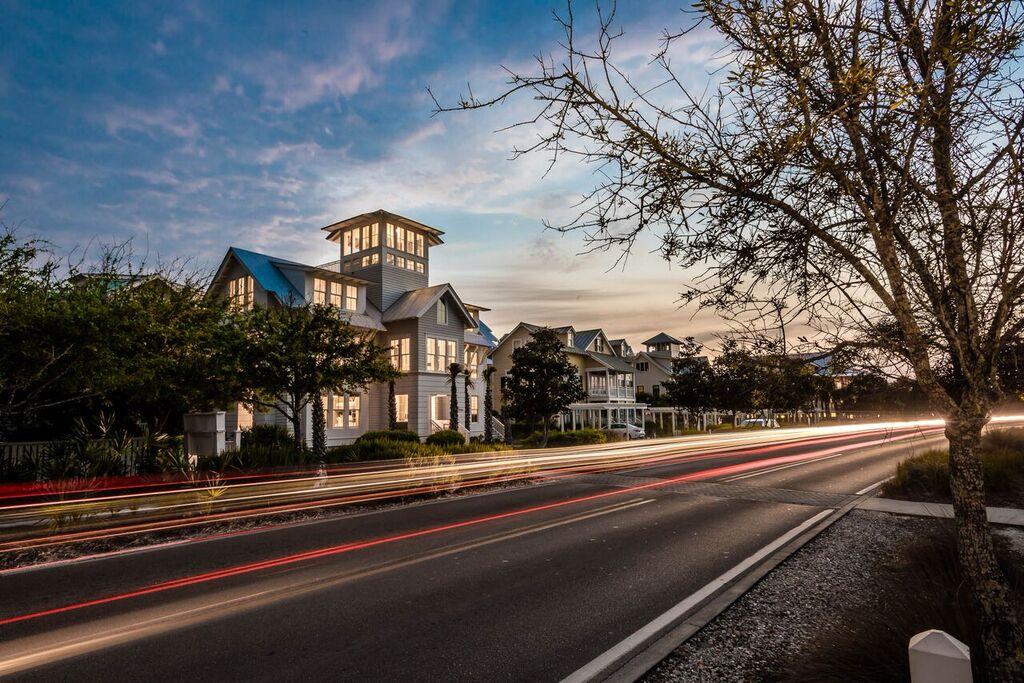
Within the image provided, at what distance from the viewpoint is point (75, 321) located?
1128 centimetres

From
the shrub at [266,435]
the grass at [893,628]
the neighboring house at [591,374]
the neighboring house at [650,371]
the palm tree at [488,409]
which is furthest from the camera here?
the neighboring house at [650,371]

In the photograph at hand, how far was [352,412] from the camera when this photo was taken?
99.9 feet

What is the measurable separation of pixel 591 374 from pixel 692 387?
11.2 m

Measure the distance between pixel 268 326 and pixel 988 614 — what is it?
18.9 m

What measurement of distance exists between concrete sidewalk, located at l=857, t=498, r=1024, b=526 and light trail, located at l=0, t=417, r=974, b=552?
1665 millimetres

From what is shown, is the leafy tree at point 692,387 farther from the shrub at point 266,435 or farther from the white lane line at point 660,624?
the white lane line at point 660,624

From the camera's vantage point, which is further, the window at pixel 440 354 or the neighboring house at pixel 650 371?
the neighboring house at pixel 650 371

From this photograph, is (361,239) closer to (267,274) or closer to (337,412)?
(267,274)

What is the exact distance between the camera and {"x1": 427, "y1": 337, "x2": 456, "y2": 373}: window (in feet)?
107

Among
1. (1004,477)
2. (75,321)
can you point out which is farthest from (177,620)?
(1004,477)

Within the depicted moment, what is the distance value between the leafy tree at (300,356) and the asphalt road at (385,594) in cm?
731

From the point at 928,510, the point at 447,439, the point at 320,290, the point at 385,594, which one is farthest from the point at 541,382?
the point at 385,594

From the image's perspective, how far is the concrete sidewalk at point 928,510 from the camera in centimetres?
1044

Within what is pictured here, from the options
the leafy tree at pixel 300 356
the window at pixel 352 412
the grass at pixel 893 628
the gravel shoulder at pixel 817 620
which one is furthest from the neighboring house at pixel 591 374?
the grass at pixel 893 628
